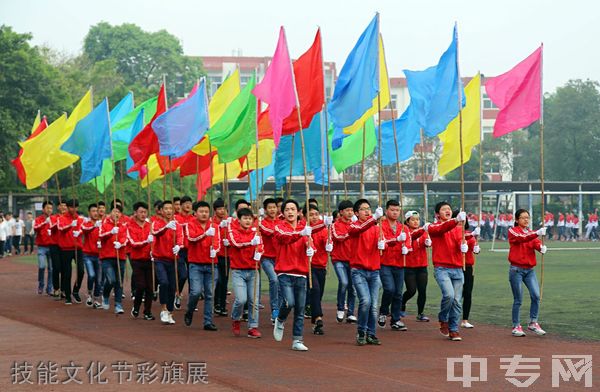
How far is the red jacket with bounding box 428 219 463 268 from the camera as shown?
1454 cm

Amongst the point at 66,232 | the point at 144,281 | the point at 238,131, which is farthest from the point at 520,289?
the point at 66,232

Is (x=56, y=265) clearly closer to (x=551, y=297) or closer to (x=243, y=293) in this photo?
(x=243, y=293)

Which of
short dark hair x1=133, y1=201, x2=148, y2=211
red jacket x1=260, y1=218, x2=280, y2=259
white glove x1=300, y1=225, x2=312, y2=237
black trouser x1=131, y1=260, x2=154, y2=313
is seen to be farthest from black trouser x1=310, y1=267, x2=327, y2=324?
short dark hair x1=133, y1=201, x2=148, y2=211

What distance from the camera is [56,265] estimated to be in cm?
2106

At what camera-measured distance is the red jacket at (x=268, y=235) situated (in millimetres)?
15164

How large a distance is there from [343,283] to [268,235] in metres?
1.76

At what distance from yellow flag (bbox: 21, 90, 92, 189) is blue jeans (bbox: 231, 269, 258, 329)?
7.56 metres

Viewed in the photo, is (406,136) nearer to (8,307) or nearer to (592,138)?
(8,307)

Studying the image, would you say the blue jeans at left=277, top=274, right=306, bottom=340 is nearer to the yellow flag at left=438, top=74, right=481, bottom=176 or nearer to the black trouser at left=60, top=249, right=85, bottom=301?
the yellow flag at left=438, top=74, right=481, bottom=176

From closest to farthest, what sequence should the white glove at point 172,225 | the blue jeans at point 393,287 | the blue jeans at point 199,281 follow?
the blue jeans at point 393,287 → the blue jeans at point 199,281 → the white glove at point 172,225

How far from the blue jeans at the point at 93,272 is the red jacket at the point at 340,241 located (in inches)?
203

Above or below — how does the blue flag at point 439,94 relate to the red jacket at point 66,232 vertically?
above

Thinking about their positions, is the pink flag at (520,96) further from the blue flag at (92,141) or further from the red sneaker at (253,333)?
the blue flag at (92,141)

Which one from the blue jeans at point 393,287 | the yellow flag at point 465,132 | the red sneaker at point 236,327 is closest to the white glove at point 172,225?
the red sneaker at point 236,327
